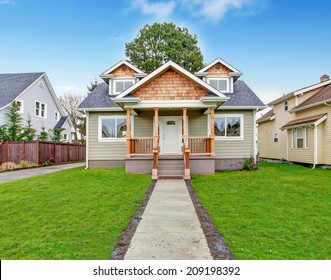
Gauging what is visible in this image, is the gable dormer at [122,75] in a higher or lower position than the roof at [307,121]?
higher

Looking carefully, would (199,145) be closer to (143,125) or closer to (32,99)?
(143,125)

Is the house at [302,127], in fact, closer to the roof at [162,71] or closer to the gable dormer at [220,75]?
the gable dormer at [220,75]

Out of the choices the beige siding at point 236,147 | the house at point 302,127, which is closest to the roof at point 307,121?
the house at point 302,127

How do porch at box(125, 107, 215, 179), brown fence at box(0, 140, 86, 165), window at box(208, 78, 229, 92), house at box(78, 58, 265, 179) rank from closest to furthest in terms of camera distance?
porch at box(125, 107, 215, 179), house at box(78, 58, 265, 179), window at box(208, 78, 229, 92), brown fence at box(0, 140, 86, 165)

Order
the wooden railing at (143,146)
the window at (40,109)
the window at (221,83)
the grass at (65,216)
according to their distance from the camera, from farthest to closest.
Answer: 1. the window at (40,109)
2. the window at (221,83)
3. the wooden railing at (143,146)
4. the grass at (65,216)

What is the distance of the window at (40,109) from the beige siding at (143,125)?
14.1m

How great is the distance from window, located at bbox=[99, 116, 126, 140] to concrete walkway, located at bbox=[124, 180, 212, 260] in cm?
799

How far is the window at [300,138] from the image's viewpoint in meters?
16.5

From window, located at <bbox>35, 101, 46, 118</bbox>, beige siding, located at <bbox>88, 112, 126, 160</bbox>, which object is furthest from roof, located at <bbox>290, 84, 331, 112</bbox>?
window, located at <bbox>35, 101, 46, 118</bbox>

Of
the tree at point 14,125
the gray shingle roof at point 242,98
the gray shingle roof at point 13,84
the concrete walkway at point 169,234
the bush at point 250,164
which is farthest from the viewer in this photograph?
the gray shingle roof at point 13,84

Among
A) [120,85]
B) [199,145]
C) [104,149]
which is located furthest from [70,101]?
[199,145]

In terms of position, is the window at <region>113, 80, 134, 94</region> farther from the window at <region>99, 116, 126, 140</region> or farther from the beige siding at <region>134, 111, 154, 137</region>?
the beige siding at <region>134, 111, 154, 137</region>

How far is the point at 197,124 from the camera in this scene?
574 inches

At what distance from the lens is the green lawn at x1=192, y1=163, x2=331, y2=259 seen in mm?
3856
